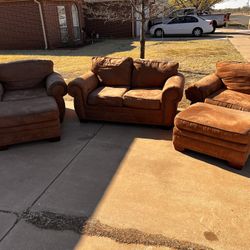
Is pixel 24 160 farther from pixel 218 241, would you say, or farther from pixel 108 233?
pixel 218 241

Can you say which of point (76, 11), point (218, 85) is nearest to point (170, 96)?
point (218, 85)

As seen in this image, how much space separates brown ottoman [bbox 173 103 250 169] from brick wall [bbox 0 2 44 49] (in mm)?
13484

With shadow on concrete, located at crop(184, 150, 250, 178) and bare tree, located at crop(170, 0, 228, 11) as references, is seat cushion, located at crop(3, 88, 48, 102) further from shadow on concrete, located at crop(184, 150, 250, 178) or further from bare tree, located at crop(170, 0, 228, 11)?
bare tree, located at crop(170, 0, 228, 11)

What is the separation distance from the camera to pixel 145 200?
3104 mm

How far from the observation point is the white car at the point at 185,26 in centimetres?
1750

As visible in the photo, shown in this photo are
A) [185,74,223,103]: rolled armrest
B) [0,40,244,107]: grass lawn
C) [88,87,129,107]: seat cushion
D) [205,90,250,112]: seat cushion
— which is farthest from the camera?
[0,40,244,107]: grass lawn

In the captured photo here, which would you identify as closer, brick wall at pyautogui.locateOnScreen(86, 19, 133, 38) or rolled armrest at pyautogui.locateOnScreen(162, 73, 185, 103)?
rolled armrest at pyautogui.locateOnScreen(162, 73, 185, 103)

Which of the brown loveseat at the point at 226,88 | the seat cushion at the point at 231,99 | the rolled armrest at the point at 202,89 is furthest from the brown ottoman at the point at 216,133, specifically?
the rolled armrest at the point at 202,89

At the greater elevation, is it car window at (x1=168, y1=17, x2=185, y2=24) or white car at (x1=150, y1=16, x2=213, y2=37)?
car window at (x1=168, y1=17, x2=185, y2=24)

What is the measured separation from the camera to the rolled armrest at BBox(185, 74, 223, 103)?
4.62 metres

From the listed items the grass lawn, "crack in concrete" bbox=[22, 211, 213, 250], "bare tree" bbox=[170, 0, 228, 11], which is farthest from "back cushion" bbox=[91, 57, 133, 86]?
"bare tree" bbox=[170, 0, 228, 11]

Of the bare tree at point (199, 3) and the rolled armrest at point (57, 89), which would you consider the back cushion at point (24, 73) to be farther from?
the bare tree at point (199, 3)

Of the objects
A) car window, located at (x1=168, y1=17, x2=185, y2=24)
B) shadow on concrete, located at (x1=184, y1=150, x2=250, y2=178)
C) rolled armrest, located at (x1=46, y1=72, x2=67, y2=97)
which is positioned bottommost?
shadow on concrete, located at (x1=184, y1=150, x2=250, y2=178)

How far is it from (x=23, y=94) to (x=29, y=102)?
741 mm
